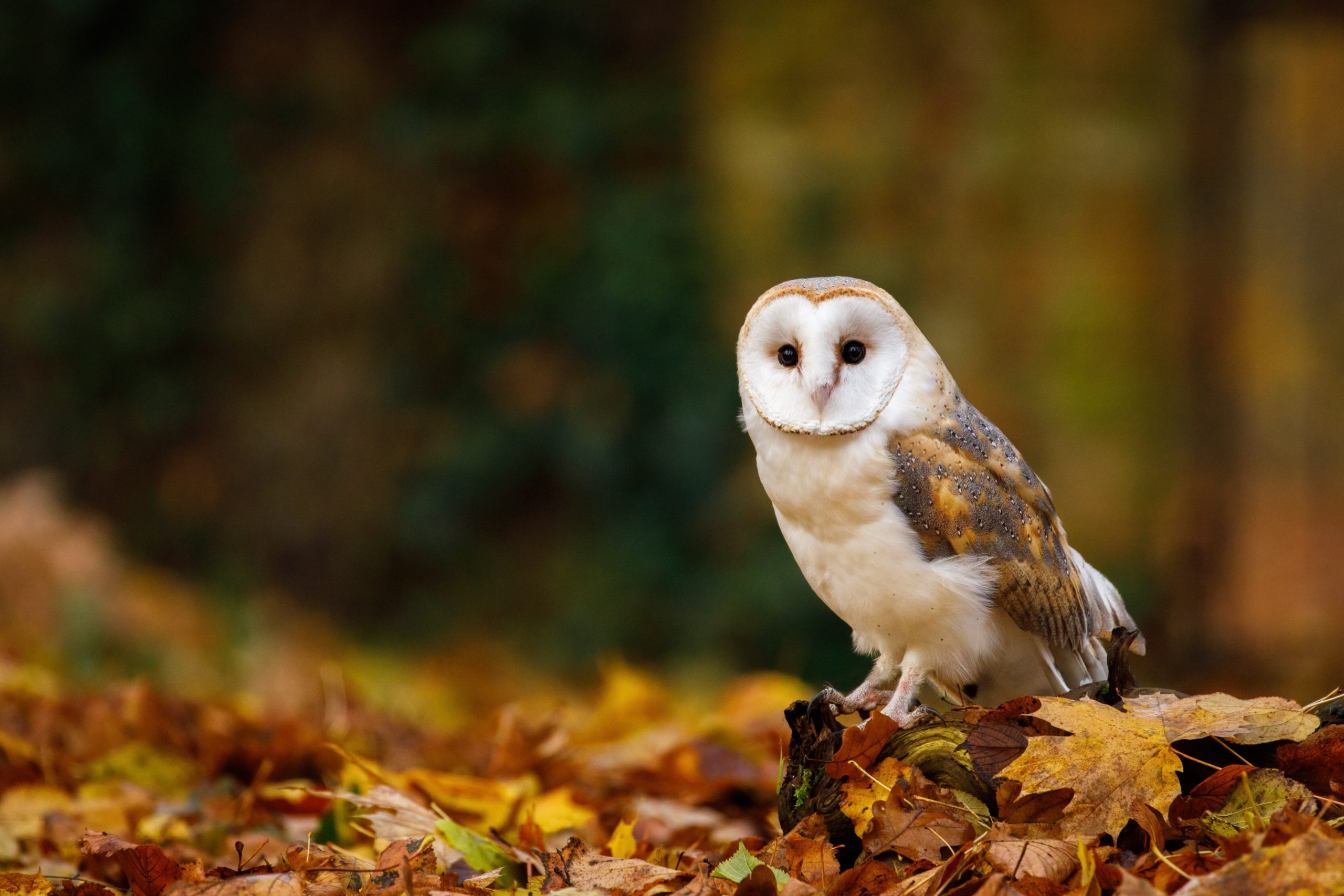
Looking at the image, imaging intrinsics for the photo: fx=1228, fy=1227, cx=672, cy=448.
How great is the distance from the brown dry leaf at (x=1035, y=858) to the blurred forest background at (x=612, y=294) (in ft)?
10.3

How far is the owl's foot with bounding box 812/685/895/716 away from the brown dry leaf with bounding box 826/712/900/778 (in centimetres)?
13

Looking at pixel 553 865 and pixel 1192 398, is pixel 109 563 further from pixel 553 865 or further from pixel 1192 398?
pixel 1192 398

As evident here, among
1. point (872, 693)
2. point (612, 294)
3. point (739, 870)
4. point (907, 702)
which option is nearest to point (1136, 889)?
point (739, 870)

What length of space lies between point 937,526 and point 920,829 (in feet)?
1.45

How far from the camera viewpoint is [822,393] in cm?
175

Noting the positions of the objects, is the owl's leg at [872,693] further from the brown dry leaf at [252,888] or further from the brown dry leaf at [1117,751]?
the brown dry leaf at [252,888]

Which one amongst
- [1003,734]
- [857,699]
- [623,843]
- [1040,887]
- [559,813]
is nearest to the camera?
[1040,887]

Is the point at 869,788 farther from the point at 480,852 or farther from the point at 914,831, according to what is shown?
the point at 480,852

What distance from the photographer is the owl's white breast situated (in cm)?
176

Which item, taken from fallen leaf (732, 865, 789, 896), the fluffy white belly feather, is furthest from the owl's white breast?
fallen leaf (732, 865, 789, 896)

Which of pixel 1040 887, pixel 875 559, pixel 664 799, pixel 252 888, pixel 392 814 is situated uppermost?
pixel 875 559

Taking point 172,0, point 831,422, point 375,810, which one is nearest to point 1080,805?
point 831,422

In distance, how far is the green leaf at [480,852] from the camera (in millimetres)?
1748

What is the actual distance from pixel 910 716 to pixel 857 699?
162mm
